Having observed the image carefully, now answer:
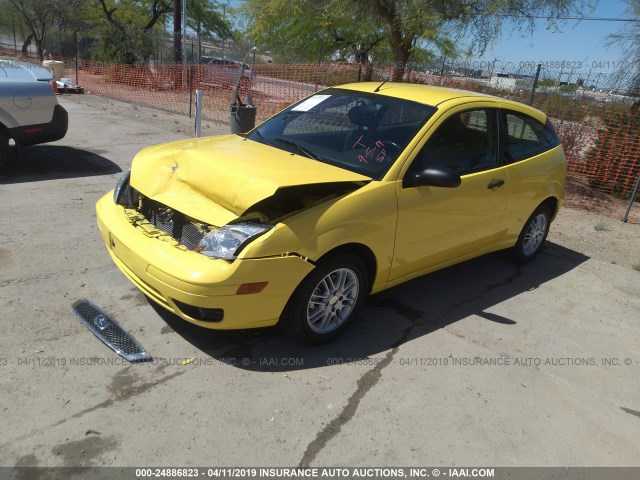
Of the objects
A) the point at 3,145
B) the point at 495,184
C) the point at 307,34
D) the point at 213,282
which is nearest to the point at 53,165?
the point at 3,145

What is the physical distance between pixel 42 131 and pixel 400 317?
596cm

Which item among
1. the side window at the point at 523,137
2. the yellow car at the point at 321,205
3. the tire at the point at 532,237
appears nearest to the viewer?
the yellow car at the point at 321,205

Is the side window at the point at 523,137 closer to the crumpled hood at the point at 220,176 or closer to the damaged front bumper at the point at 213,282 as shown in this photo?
the crumpled hood at the point at 220,176

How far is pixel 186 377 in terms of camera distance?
10.3ft

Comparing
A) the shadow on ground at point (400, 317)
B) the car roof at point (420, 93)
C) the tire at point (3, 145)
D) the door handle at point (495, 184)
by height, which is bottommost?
the shadow on ground at point (400, 317)

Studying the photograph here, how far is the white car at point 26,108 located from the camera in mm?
6801

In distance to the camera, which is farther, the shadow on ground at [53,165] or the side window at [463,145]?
the shadow on ground at [53,165]

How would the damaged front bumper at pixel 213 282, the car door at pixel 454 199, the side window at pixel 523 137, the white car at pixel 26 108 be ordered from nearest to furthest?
the damaged front bumper at pixel 213 282 < the car door at pixel 454 199 < the side window at pixel 523 137 < the white car at pixel 26 108

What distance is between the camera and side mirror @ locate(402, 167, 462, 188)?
143 inches

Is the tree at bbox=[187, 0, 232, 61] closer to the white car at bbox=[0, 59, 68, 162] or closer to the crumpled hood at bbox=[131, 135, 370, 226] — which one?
the white car at bbox=[0, 59, 68, 162]

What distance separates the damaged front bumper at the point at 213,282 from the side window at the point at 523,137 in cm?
253

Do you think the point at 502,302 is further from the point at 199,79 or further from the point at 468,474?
the point at 199,79

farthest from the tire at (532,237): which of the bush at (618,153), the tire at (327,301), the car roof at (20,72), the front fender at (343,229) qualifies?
the car roof at (20,72)

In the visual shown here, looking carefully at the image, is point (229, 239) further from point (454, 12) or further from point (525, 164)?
point (454, 12)
